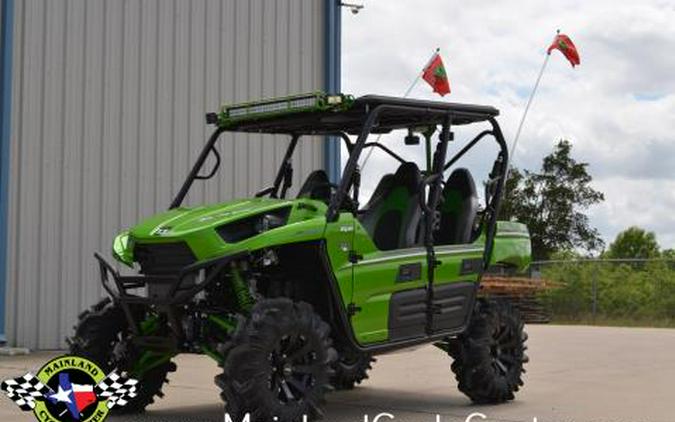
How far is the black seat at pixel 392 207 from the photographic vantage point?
884 centimetres

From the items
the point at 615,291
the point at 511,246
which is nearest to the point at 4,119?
the point at 511,246

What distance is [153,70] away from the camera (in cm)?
1580

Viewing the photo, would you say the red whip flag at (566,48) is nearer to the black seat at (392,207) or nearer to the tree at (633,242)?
the black seat at (392,207)

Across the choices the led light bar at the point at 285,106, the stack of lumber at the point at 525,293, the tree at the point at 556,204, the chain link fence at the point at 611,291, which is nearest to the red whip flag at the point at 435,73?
the led light bar at the point at 285,106

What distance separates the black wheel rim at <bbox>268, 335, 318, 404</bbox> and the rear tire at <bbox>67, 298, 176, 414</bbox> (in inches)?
60.5

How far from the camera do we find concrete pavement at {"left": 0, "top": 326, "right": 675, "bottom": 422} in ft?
28.1

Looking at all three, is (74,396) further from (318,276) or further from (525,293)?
(525,293)

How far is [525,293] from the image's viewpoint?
27172 mm

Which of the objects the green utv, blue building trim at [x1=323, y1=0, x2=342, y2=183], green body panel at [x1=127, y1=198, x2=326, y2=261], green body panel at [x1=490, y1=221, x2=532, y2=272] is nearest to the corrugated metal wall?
blue building trim at [x1=323, y1=0, x2=342, y2=183]

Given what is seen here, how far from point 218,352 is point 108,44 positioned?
29.6 feet

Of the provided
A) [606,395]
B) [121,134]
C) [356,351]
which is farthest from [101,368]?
[121,134]

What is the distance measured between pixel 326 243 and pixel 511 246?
241cm

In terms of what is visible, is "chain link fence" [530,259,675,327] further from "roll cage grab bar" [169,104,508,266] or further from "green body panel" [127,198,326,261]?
"green body panel" [127,198,326,261]

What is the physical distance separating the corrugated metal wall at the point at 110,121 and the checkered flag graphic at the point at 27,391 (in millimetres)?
6104
